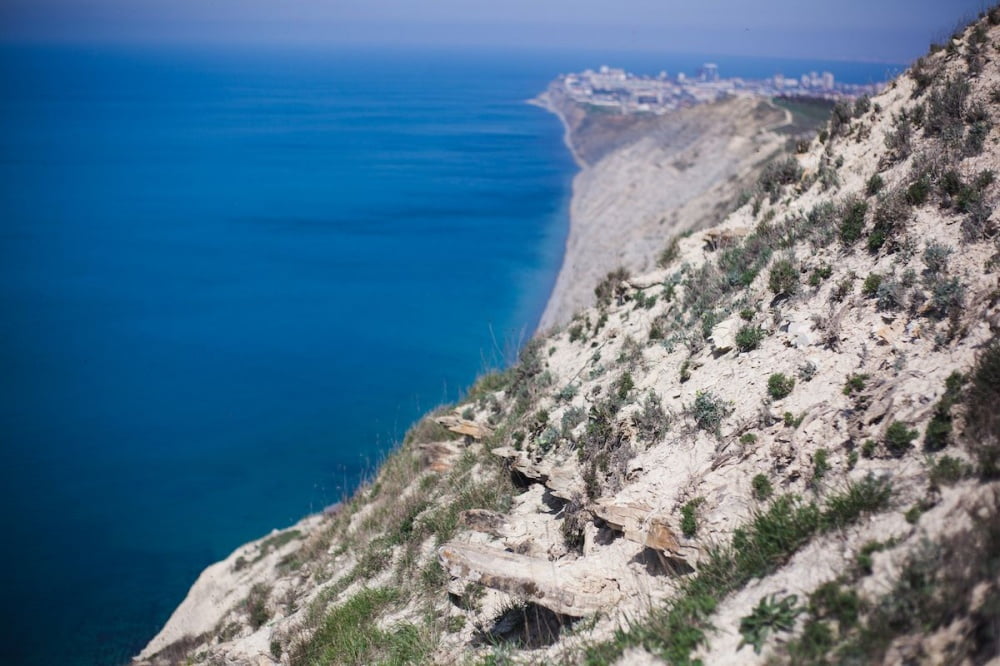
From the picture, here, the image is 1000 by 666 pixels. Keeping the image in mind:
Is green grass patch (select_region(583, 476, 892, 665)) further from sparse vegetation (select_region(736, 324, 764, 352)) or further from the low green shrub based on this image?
sparse vegetation (select_region(736, 324, 764, 352))

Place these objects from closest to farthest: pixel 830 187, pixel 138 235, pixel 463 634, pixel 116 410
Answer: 1. pixel 463 634
2. pixel 830 187
3. pixel 116 410
4. pixel 138 235

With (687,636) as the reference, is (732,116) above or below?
above

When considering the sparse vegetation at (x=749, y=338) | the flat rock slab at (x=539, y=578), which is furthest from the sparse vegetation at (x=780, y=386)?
the flat rock slab at (x=539, y=578)

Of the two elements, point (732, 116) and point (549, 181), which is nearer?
point (732, 116)

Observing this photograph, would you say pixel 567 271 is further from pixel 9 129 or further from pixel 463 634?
pixel 9 129

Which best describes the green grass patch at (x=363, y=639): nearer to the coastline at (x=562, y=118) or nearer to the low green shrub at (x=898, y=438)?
the low green shrub at (x=898, y=438)

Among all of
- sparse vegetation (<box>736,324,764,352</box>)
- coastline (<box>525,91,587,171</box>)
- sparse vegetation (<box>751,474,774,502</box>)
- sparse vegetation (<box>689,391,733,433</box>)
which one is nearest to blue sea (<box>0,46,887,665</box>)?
coastline (<box>525,91,587,171</box>)

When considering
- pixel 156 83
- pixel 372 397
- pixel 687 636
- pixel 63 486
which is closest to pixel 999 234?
pixel 687 636

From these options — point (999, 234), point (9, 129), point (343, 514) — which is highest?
point (9, 129)
